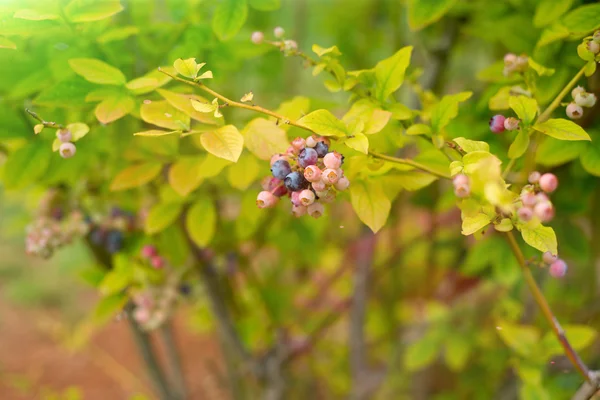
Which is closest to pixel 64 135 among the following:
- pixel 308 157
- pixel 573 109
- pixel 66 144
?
pixel 66 144

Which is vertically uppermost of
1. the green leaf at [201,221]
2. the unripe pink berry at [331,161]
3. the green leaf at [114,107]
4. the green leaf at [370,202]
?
the unripe pink berry at [331,161]

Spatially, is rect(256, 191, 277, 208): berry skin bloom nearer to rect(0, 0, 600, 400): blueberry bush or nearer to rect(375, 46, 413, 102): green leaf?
rect(0, 0, 600, 400): blueberry bush

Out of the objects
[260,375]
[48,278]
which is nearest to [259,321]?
[260,375]

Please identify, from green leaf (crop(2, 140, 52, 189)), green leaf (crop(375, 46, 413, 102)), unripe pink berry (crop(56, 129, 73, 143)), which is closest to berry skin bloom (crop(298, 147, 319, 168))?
green leaf (crop(375, 46, 413, 102))

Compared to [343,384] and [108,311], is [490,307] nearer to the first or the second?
[343,384]

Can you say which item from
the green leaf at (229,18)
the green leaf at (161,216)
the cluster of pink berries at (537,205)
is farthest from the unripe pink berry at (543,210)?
the green leaf at (161,216)

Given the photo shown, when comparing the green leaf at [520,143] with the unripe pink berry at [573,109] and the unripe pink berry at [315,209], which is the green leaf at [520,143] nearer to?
the unripe pink berry at [573,109]
